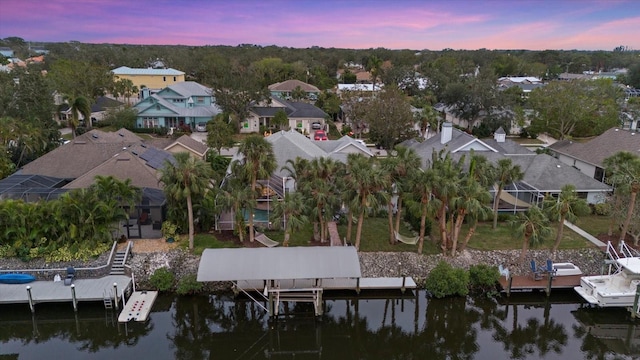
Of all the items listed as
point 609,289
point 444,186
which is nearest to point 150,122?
point 444,186

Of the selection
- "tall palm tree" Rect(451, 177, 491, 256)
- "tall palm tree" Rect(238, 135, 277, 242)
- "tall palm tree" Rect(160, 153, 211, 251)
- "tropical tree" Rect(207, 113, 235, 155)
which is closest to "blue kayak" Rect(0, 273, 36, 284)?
"tall palm tree" Rect(160, 153, 211, 251)

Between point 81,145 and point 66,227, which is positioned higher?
point 81,145

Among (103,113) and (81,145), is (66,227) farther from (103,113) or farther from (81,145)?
(103,113)

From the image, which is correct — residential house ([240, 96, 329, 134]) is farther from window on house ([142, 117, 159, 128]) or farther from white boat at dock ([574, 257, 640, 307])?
white boat at dock ([574, 257, 640, 307])

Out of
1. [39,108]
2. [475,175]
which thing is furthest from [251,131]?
[475,175]

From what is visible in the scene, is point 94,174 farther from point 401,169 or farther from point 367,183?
point 401,169

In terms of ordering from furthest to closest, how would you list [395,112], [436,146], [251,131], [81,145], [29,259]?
[251,131] < [395,112] < [436,146] < [81,145] < [29,259]

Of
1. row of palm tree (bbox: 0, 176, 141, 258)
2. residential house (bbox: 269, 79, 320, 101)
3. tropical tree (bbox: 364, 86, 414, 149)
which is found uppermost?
residential house (bbox: 269, 79, 320, 101)
